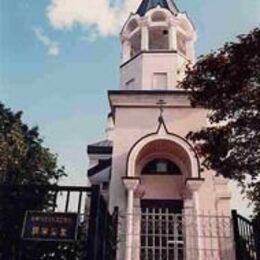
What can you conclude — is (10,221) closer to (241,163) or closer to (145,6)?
(241,163)

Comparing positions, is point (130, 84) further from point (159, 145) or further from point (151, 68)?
point (159, 145)

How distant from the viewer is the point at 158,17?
19.2 meters

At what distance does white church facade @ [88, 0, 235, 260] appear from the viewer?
1343 centimetres

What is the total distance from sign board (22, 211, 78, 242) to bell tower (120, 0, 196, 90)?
39.5 ft

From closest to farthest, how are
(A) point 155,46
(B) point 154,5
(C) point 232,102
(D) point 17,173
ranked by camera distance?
(C) point 232,102 < (D) point 17,173 < (A) point 155,46 < (B) point 154,5

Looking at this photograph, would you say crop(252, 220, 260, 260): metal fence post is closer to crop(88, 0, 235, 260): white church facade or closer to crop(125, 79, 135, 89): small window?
crop(88, 0, 235, 260): white church facade

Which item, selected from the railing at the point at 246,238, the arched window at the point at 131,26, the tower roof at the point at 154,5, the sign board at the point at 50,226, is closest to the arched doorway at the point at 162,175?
the arched window at the point at 131,26

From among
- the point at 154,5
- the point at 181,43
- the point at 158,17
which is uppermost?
the point at 154,5

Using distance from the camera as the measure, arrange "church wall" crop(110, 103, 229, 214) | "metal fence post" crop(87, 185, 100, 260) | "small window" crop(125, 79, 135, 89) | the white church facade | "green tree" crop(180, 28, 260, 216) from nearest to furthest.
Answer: "metal fence post" crop(87, 185, 100, 260)
"green tree" crop(180, 28, 260, 216)
the white church facade
"church wall" crop(110, 103, 229, 214)
"small window" crop(125, 79, 135, 89)

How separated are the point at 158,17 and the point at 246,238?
1382 cm

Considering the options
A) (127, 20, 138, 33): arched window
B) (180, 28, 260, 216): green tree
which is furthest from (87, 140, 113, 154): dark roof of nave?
(180, 28, 260, 216): green tree

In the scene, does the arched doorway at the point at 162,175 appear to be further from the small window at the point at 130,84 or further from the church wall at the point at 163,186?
the small window at the point at 130,84

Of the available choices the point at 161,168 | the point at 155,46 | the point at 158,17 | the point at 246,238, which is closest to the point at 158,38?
the point at 155,46

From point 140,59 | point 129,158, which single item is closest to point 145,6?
point 140,59
